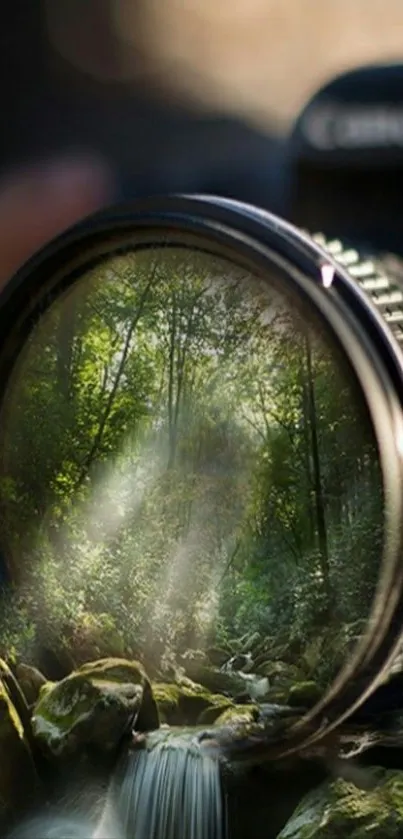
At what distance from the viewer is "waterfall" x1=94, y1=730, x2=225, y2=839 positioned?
33.6 inches

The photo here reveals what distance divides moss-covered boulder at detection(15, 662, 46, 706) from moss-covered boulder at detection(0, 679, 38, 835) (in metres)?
0.02

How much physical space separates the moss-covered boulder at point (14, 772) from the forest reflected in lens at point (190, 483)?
63mm

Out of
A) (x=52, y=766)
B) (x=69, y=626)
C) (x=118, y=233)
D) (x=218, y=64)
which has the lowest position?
(x=52, y=766)

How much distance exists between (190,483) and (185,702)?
0.56 ft

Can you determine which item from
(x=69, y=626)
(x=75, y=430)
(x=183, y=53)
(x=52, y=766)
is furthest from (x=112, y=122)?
(x=52, y=766)

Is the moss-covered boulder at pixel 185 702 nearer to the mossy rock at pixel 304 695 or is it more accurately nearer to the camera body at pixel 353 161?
the mossy rock at pixel 304 695

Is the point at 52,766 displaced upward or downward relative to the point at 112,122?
downward

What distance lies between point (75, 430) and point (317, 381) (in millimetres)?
206

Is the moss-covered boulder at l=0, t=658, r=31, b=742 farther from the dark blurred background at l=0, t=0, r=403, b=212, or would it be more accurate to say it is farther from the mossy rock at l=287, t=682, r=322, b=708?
the dark blurred background at l=0, t=0, r=403, b=212

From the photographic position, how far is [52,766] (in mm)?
889

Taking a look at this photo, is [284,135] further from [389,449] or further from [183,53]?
[389,449]

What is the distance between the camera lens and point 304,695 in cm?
84

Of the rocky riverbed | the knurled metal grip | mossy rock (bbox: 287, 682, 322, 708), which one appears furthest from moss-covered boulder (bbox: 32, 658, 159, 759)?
the knurled metal grip

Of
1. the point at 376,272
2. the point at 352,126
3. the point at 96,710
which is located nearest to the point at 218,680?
the point at 96,710
